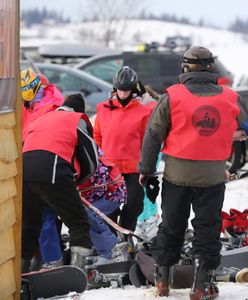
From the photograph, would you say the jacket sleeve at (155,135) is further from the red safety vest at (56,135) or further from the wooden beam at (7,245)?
the wooden beam at (7,245)

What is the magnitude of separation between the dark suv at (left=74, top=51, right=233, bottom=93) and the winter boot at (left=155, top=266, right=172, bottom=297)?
43.9 feet

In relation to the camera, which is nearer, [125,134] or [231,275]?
[231,275]

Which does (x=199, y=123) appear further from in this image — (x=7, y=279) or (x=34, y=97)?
(x=34, y=97)

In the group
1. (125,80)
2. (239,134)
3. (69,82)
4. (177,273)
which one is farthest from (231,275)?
(69,82)

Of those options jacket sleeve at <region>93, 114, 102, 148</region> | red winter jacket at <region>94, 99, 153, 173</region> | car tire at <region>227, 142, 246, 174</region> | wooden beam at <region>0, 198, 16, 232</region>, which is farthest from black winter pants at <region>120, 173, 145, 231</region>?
car tire at <region>227, 142, 246, 174</region>

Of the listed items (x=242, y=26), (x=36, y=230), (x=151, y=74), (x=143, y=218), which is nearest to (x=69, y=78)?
(x=151, y=74)

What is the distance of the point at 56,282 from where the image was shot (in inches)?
186

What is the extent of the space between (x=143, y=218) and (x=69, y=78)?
8790 mm

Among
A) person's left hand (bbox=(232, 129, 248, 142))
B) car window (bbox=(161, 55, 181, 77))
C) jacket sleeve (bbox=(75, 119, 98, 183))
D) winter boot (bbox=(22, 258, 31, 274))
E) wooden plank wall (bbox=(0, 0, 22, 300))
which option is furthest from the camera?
car window (bbox=(161, 55, 181, 77))

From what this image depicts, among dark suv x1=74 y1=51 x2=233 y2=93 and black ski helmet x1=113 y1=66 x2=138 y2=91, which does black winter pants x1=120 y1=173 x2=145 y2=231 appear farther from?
dark suv x1=74 y1=51 x2=233 y2=93

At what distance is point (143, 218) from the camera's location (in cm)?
793

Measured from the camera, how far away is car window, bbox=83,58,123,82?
1830 centimetres

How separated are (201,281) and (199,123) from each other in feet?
3.31

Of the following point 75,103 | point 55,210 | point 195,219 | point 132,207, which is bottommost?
point 132,207
